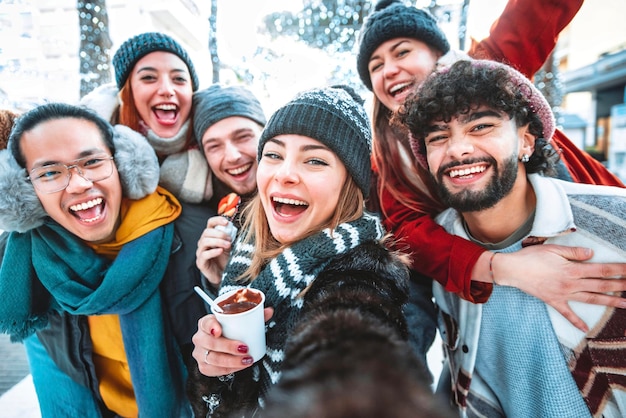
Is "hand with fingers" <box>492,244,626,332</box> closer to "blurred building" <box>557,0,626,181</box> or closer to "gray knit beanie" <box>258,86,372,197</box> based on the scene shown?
"gray knit beanie" <box>258,86,372,197</box>

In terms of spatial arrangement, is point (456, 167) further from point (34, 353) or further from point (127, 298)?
point (34, 353)

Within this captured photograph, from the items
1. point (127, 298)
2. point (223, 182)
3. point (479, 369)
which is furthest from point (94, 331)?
point (479, 369)

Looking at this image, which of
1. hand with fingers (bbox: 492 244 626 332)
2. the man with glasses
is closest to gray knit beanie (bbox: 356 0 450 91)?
hand with fingers (bbox: 492 244 626 332)

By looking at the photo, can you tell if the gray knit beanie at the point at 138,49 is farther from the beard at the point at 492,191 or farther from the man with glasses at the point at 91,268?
the beard at the point at 492,191

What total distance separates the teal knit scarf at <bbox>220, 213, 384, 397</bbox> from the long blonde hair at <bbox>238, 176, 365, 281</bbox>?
11 centimetres

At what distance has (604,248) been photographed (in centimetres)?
142

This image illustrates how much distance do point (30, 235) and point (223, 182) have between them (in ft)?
3.88

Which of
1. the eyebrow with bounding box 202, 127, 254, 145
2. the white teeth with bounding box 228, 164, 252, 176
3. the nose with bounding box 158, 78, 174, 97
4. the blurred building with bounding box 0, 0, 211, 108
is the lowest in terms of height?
the white teeth with bounding box 228, 164, 252, 176

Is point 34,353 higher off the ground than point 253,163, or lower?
lower

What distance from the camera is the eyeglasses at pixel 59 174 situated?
5.59 feet

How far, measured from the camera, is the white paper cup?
3.82 feet

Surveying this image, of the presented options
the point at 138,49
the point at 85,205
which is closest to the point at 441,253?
the point at 85,205

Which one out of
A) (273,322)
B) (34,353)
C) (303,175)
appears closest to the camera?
(273,322)

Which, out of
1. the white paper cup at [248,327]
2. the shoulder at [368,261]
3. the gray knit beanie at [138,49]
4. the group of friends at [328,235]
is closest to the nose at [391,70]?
the group of friends at [328,235]
